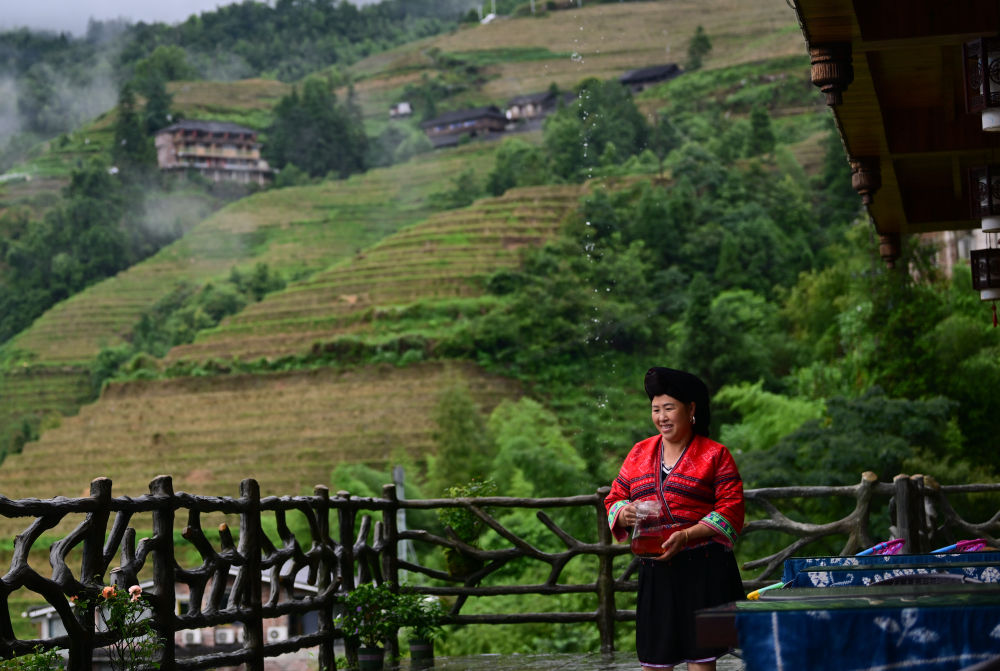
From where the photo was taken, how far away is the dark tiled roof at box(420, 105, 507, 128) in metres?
108

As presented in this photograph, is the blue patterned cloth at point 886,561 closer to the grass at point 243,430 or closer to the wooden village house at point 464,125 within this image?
the grass at point 243,430

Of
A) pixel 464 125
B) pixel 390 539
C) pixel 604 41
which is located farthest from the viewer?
pixel 604 41

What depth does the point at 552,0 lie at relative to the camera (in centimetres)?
13288

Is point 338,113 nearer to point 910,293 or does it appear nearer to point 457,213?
point 457,213

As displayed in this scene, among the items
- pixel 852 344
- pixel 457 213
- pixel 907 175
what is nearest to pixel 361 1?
pixel 457 213

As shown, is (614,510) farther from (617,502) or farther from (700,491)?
(700,491)

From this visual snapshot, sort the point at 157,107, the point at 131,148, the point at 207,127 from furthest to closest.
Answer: the point at 157,107 → the point at 207,127 → the point at 131,148

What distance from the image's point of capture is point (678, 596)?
3.98m

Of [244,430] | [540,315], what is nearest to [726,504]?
[244,430]

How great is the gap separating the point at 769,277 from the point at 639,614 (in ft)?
189

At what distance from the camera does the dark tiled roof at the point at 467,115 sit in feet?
355

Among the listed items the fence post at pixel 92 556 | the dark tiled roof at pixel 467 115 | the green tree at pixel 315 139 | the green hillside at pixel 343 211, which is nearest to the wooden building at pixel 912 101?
the fence post at pixel 92 556

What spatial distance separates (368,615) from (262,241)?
9195 cm

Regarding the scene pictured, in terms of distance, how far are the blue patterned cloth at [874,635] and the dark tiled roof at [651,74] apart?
99136 mm
